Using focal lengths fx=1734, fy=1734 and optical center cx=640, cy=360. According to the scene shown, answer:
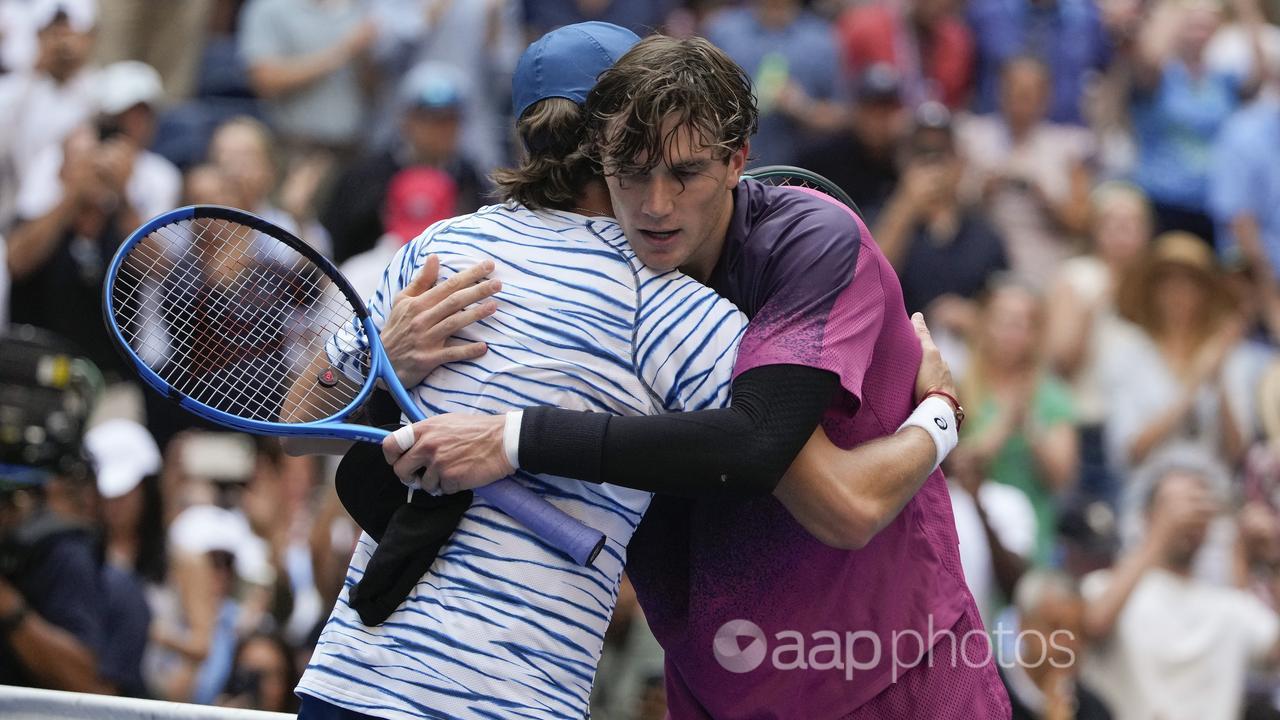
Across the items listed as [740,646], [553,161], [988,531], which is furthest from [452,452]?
[988,531]

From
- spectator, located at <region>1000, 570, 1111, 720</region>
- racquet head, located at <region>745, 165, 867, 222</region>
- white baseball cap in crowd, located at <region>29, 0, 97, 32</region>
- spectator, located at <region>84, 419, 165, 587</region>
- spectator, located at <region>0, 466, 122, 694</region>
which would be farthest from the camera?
white baseball cap in crowd, located at <region>29, 0, 97, 32</region>

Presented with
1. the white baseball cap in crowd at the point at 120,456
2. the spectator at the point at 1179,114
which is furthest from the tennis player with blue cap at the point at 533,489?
the spectator at the point at 1179,114

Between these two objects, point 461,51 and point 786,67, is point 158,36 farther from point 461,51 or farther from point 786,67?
point 786,67

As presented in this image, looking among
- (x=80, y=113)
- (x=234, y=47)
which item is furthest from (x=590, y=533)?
(x=234, y=47)

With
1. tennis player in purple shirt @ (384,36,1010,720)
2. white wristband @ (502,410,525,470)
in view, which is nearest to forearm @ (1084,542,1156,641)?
tennis player in purple shirt @ (384,36,1010,720)

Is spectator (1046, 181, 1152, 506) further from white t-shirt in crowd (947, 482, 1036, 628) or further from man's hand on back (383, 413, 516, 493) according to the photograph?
man's hand on back (383, 413, 516, 493)

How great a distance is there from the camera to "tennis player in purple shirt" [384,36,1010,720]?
98.0 inches

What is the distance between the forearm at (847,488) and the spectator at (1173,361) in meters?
4.34

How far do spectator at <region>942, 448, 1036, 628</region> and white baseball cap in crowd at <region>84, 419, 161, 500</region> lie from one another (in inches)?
113

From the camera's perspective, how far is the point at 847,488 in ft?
8.48

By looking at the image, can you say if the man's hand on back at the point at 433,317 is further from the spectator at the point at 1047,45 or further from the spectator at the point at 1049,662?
the spectator at the point at 1047,45

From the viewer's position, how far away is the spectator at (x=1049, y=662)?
507 centimetres

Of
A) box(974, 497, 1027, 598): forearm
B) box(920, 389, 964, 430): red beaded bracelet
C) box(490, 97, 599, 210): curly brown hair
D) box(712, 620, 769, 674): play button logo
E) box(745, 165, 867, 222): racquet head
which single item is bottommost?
box(974, 497, 1027, 598): forearm

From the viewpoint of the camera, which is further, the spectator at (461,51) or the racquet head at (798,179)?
the spectator at (461,51)
